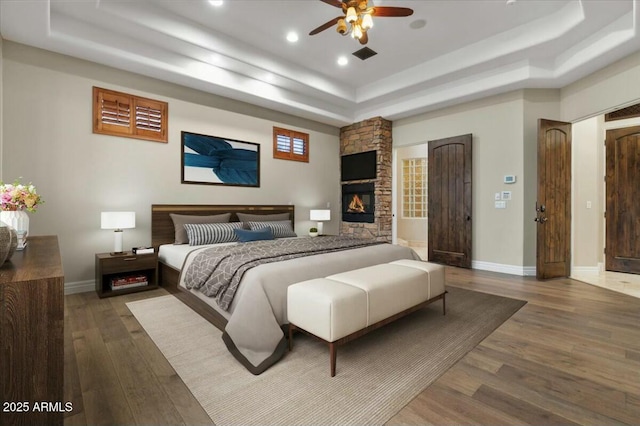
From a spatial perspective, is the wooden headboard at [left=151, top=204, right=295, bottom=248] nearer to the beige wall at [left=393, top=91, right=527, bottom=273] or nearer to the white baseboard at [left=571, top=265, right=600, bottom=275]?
the beige wall at [left=393, top=91, right=527, bottom=273]

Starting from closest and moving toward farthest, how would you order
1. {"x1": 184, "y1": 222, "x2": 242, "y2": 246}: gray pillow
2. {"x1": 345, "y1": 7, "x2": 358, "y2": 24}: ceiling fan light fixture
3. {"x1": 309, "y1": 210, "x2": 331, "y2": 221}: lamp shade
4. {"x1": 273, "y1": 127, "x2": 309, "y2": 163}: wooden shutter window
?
{"x1": 345, "y1": 7, "x2": 358, "y2": 24}: ceiling fan light fixture
{"x1": 184, "y1": 222, "x2": 242, "y2": 246}: gray pillow
{"x1": 273, "y1": 127, "x2": 309, "y2": 163}: wooden shutter window
{"x1": 309, "y1": 210, "x2": 331, "y2": 221}: lamp shade

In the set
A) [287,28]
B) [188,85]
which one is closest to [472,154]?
[287,28]

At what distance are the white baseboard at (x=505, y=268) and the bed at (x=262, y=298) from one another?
214cm

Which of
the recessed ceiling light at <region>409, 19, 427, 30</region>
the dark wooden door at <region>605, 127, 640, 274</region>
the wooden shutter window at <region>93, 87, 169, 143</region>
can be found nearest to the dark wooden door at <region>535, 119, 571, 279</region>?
the dark wooden door at <region>605, 127, 640, 274</region>

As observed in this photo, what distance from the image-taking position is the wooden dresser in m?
1.05

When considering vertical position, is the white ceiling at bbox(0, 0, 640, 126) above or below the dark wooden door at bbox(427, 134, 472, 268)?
above

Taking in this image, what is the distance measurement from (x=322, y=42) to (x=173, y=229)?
137 inches

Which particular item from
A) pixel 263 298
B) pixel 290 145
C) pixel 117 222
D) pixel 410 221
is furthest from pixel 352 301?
pixel 410 221

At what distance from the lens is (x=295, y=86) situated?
529 centimetres

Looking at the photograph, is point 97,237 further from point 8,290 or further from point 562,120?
point 562,120

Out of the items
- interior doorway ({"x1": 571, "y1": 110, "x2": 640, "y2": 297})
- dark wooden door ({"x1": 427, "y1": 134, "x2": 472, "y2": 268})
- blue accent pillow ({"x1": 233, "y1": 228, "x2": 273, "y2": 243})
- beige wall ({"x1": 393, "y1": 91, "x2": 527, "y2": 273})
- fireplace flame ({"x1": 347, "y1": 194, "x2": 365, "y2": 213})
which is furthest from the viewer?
fireplace flame ({"x1": 347, "y1": 194, "x2": 365, "y2": 213})

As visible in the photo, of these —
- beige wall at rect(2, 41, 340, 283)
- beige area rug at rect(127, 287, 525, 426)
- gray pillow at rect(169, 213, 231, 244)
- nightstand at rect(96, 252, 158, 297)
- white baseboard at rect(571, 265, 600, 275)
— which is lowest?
beige area rug at rect(127, 287, 525, 426)

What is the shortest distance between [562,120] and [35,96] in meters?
7.28

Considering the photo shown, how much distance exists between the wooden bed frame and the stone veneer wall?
69.8 inches
